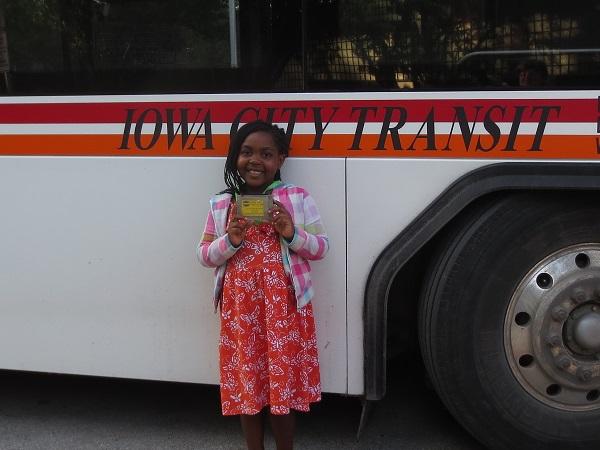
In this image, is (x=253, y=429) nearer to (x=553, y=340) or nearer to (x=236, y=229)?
(x=236, y=229)

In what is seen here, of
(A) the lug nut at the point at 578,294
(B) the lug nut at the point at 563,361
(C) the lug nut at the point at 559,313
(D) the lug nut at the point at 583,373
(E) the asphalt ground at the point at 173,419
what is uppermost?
(A) the lug nut at the point at 578,294

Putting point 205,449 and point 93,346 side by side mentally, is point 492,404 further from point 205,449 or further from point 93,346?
point 93,346

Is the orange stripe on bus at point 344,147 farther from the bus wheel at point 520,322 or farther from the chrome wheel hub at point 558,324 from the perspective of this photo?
the chrome wheel hub at point 558,324

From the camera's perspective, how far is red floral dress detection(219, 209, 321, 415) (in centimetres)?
232

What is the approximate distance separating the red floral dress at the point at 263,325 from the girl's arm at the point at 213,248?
0.21 ft

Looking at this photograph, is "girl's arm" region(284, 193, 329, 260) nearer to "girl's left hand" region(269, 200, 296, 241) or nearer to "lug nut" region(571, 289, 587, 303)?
"girl's left hand" region(269, 200, 296, 241)

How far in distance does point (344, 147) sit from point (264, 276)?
589 millimetres

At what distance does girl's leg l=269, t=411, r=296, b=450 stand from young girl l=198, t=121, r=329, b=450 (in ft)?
0.37

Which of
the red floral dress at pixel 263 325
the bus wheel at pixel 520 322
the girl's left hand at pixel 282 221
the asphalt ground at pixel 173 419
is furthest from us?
the asphalt ground at pixel 173 419

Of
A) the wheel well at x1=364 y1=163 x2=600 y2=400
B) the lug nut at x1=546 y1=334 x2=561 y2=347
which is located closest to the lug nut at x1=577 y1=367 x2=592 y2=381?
the lug nut at x1=546 y1=334 x2=561 y2=347

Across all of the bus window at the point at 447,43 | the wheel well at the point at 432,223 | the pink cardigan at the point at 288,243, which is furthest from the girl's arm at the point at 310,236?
the bus window at the point at 447,43

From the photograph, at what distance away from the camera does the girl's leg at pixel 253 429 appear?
2533mm

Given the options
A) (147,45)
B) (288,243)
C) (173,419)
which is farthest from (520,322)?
(147,45)

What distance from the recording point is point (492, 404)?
2543 millimetres
